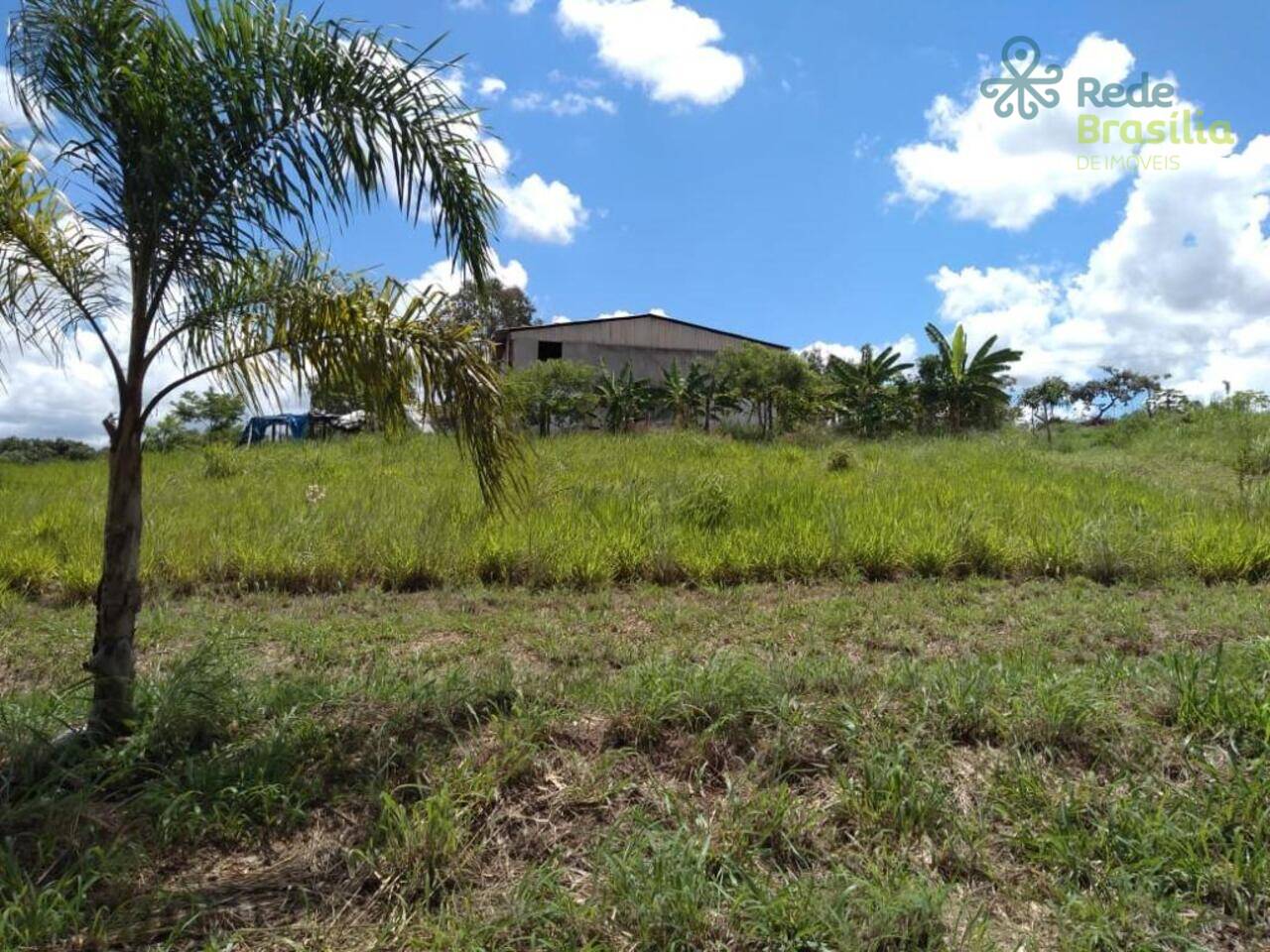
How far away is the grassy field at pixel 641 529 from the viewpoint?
628cm

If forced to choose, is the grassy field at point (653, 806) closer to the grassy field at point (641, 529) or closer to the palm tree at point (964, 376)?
the grassy field at point (641, 529)

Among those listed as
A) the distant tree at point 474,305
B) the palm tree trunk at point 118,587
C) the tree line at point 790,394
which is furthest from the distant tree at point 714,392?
the palm tree trunk at point 118,587

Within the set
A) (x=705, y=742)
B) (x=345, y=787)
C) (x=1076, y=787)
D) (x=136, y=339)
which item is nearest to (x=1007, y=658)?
(x=1076, y=787)

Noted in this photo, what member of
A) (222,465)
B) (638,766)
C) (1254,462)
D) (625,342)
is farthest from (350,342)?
(625,342)

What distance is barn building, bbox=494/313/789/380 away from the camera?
92.7 ft

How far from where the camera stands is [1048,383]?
31.1 m

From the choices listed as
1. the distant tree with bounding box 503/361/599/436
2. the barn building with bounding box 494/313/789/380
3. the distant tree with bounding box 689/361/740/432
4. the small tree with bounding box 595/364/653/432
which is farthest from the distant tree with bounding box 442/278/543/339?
the barn building with bounding box 494/313/789/380

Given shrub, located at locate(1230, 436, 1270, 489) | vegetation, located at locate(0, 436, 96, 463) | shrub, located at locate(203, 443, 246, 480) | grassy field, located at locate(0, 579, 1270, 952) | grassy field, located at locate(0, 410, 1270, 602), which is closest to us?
grassy field, located at locate(0, 579, 1270, 952)

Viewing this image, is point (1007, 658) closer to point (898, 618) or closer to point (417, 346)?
point (898, 618)

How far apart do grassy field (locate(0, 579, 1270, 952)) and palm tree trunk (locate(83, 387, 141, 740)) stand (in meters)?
0.18

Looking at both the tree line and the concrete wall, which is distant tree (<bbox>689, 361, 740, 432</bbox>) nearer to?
the tree line

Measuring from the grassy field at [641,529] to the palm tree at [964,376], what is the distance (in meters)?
12.8

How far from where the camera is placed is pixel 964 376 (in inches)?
950

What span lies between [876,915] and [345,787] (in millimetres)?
2039
